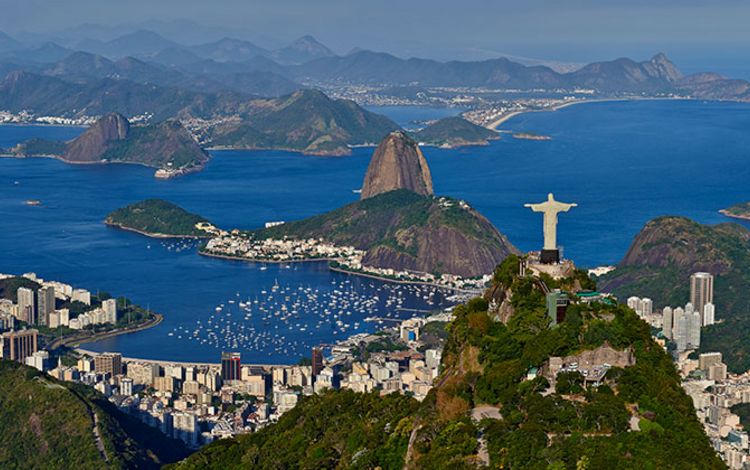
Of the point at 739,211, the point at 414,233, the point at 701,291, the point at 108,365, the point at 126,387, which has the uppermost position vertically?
the point at 739,211

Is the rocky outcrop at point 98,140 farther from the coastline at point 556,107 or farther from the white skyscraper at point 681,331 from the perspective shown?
the white skyscraper at point 681,331

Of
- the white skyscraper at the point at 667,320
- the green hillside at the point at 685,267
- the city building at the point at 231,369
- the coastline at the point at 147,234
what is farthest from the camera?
the coastline at the point at 147,234

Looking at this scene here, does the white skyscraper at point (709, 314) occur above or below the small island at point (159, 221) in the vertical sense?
below

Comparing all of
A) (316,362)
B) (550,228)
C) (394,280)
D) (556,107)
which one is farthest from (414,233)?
(556,107)

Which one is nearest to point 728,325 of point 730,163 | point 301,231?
point 301,231

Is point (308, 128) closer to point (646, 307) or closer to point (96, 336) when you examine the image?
point (96, 336)

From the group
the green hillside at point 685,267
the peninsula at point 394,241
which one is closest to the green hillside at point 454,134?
the peninsula at point 394,241

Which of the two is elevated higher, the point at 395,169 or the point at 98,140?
the point at 98,140
